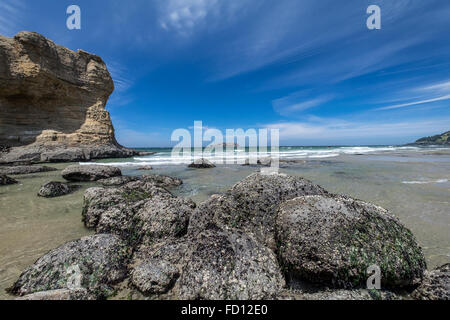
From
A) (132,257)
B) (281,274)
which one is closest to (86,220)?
(132,257)

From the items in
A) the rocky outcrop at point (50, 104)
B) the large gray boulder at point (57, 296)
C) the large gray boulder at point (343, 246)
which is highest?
the rocky outcrop at point (50, 104)

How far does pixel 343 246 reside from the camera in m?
2.49

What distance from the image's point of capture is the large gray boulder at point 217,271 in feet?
7.81

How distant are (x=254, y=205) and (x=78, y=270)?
3029 mm

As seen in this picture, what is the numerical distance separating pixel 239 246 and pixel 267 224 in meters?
0.93

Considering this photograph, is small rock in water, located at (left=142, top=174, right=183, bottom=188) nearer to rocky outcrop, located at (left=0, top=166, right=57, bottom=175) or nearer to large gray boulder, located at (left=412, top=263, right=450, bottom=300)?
large gray boulder, located at (left=412, top=263, right=450, bottom=300)

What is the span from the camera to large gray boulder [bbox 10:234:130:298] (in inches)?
101

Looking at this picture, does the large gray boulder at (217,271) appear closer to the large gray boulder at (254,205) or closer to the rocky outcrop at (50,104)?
the large gray boulder at (254,205)

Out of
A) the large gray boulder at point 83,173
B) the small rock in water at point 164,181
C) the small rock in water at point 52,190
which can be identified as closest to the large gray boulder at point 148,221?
the small rock in water at point 52,190

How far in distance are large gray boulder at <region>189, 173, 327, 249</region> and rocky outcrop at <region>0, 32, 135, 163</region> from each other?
2743 cm

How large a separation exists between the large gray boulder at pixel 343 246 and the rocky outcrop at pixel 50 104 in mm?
29201

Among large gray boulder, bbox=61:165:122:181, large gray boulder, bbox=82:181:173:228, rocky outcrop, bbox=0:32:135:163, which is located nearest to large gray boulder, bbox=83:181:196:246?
large gray boulder, bbox=82:181:173:228

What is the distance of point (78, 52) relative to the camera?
93.9 ft
